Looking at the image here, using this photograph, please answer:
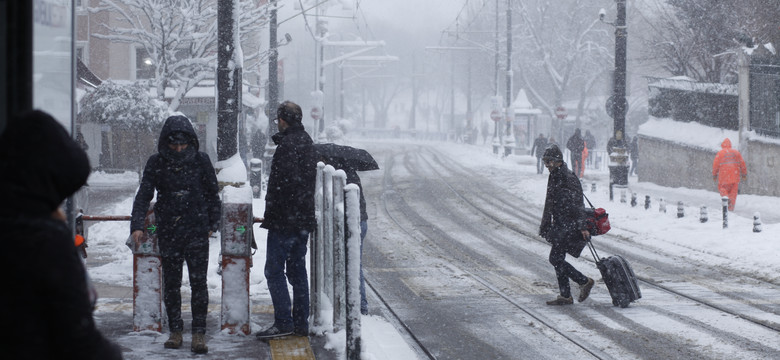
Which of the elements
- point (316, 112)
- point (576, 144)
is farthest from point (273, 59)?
point (316, 112)

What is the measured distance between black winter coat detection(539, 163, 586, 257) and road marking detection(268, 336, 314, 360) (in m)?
3.38

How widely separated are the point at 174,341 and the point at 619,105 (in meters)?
18.0

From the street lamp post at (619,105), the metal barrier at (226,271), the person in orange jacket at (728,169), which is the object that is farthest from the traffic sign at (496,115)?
the metal barrier at (226,271)

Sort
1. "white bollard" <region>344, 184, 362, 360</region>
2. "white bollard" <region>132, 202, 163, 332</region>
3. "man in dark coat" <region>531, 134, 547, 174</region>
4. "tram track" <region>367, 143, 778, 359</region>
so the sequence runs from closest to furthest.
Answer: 1. "white bollard" <region>344, 184, 362, 360</region>
2. "white bollard" <region>132, 202, 163, 332</region>
3. "tram track" <region>367, 143, 778, 359</region>
4. "man in dark coat" <region>531, 134, 547, 174</region>

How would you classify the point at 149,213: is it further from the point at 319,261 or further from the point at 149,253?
the point at 319,261

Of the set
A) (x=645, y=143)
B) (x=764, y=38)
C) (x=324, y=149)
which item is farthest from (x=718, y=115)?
(x=324, y=149)

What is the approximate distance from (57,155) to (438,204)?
20.3 meters

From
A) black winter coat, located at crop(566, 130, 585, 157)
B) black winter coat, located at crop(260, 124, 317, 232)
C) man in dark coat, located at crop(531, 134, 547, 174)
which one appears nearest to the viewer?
black winter coat, located at crop(260, 124, 317, 232)

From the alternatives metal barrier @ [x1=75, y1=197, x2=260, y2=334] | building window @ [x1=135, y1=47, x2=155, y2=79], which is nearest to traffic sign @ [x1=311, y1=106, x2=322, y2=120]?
building window @ [x1=135, y1=47, x2=155, y2=79]

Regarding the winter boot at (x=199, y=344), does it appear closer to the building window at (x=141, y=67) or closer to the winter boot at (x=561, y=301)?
the winter boot at (x=561, y=301)

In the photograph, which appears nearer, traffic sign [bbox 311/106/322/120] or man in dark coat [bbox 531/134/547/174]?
man in dark coat [bbox 531/134/547/174]

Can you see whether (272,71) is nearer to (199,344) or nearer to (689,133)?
(689,133)

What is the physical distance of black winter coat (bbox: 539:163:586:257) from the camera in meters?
9.98

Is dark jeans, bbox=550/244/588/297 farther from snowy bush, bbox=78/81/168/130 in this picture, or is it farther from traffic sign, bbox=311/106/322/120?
traffic sign, bbox=311/106/322/120
